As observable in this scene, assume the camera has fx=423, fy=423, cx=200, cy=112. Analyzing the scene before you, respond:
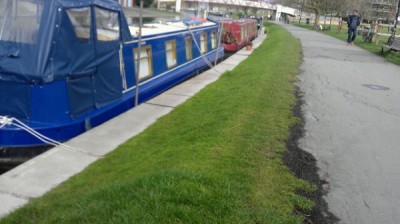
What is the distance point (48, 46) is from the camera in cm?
613

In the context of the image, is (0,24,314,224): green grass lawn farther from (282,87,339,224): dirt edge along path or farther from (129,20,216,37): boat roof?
(129,20,216,37): boat roof

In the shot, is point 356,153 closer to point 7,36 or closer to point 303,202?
point 303,202

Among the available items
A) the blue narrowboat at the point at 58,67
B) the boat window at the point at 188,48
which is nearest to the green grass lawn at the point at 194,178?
the blue narrowboat at the point at 58,67

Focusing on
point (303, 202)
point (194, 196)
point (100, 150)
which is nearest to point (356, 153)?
point (303, 202)

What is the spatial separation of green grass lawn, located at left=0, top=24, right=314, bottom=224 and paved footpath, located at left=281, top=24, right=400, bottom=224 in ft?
1.41

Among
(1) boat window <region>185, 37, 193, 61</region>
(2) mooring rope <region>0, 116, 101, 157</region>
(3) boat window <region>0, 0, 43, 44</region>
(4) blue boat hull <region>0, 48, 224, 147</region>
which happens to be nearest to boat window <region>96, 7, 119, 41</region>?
Answer: (3) boat window <region>0, 0, 43, 44</region>

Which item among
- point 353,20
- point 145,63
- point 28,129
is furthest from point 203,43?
point 353,20

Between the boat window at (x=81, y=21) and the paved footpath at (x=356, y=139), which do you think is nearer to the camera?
the paved footpath at (x=356, y=139)

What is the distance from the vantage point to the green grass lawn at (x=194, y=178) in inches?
143

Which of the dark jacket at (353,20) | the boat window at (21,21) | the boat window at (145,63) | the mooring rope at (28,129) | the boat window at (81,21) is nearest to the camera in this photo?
the mooring rope at (28,129)

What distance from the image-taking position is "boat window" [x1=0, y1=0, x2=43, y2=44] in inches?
247

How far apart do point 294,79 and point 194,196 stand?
7.88m

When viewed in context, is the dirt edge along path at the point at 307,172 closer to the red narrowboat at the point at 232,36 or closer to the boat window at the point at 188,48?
the boat window at the point at 188,48

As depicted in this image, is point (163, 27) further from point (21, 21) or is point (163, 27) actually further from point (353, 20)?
point (353, 20)
